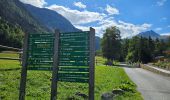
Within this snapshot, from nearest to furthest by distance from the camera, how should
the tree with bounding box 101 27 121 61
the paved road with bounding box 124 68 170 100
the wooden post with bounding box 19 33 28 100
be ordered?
the wooden post with bounding box 19 33 28 100 < the paved road with bounding box 124 68 170 100 < the tree with bounding box 101 27 121 61

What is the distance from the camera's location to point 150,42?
15950cm

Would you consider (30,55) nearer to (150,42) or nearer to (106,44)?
(106,44)

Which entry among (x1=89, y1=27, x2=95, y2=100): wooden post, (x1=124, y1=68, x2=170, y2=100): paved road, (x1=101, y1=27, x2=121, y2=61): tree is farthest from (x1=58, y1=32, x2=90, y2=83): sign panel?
(x1=101, y1=27, x2=121, y2=61): tree

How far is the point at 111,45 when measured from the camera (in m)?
114

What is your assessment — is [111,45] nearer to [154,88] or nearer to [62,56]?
[154,88]

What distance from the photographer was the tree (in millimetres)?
114125

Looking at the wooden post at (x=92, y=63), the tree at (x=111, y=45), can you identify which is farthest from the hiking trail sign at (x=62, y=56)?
the tree at (x=111, y=45)

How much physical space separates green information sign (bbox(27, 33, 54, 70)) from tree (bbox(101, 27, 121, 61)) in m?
102

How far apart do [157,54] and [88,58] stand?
6765 inches

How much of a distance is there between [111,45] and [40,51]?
103114 millimetres

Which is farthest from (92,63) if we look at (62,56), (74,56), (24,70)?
(24,70)

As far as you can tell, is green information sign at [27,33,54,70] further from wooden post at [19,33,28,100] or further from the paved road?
the paved road

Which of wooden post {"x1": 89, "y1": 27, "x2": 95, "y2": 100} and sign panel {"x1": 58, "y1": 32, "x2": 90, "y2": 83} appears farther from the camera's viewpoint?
sign panel {"x1": 58, "y1": 32, "x2": 90, "y2": 83}

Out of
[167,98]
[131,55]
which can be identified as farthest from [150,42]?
[167,98]
